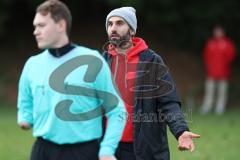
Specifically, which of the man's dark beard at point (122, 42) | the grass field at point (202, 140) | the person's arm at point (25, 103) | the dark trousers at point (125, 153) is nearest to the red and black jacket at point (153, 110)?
the dark trousers at point (125, 153)

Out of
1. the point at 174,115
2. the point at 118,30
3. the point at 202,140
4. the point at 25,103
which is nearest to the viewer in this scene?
the point at 25,103

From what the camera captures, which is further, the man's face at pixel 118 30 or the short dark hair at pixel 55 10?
the man's face at pixel 118 30

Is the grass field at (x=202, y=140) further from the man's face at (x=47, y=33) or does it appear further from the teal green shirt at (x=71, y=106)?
the man's face at (x=47, y=33)

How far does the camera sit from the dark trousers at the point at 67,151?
5.73 m

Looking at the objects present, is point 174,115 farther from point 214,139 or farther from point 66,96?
point 214,139

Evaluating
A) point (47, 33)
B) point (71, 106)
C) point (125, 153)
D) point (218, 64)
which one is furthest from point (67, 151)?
point (218, 64)

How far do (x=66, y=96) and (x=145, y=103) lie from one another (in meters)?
1.42

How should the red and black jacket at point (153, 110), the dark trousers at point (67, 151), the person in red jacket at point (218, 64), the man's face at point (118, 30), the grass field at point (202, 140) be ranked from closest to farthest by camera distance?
the dark trousers at point (67, 151), the red and black jacket at point (153, 110), the man's face at point (118, 30), the grass field at point (202, 140), the person in red jacket at point (218, 64)

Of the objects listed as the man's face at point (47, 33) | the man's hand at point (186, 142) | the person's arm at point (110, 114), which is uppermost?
the man's face at point (47, 33)

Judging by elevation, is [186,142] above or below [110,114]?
below

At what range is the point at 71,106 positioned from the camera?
5.68m

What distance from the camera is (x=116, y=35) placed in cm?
711

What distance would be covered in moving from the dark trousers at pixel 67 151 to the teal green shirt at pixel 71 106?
0.19 feet

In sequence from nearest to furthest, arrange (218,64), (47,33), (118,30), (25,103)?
(47,33), (25,103), (118,30), (218,64)
